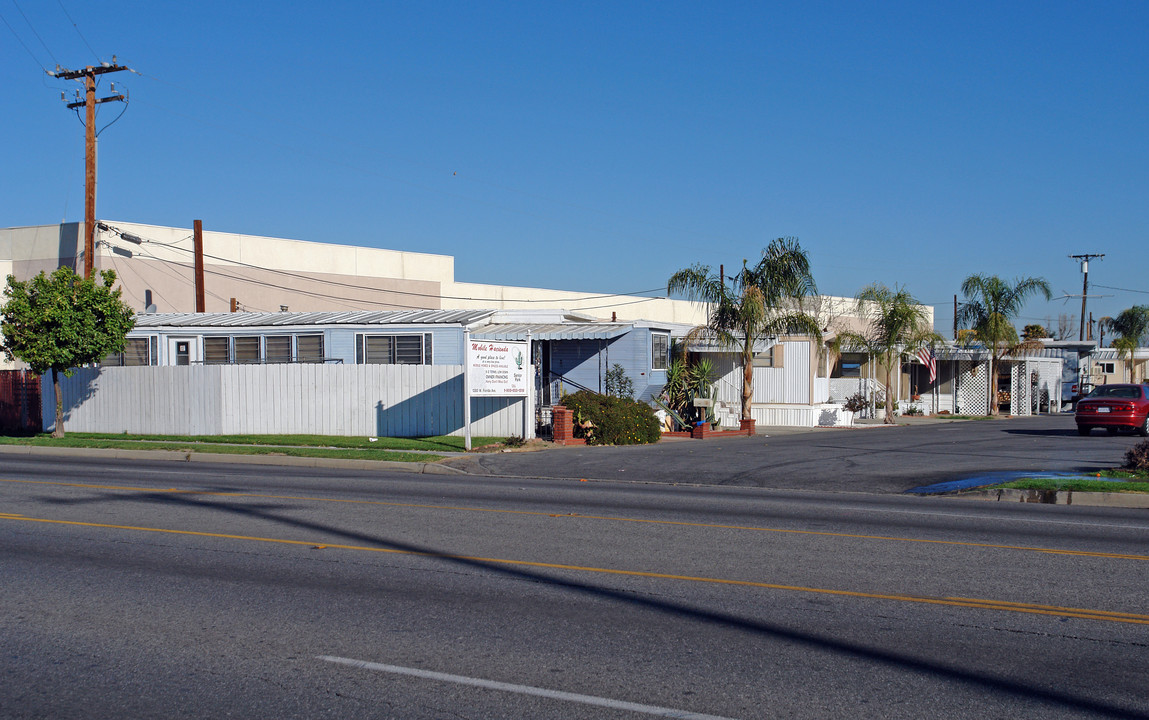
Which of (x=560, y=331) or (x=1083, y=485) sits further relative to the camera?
(x=560, y=331)

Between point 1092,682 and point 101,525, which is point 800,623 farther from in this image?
point 101,525

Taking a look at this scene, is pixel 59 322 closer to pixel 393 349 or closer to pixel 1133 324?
pixel 393 349

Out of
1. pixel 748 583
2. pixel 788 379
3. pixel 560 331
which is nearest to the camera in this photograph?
pixel 748 583

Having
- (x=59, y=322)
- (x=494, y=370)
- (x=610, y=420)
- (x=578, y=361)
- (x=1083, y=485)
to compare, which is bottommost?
(x=1083, y=485)

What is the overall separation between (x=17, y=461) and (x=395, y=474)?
8.87 m

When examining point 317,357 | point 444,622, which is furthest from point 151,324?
point 444,622

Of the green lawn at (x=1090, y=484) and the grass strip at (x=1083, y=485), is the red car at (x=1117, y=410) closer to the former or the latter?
the green lawn at (x=1090, y=484)

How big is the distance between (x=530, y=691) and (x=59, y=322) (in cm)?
2437

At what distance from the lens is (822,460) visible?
20125 millimetres

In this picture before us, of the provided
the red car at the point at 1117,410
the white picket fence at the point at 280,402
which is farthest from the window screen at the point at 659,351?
the red car at the point at 1117,410

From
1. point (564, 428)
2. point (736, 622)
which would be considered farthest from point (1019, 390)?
point (736, 622)

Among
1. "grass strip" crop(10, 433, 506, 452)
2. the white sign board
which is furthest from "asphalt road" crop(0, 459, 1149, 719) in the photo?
"grass strip" crop(10, 433, 506, 452)

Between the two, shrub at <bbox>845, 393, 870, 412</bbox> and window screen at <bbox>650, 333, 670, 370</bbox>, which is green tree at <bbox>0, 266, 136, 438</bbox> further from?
shrub at <bbox>845, 393, 870, 412</bbox>

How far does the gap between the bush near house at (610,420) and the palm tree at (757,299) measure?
569cm
